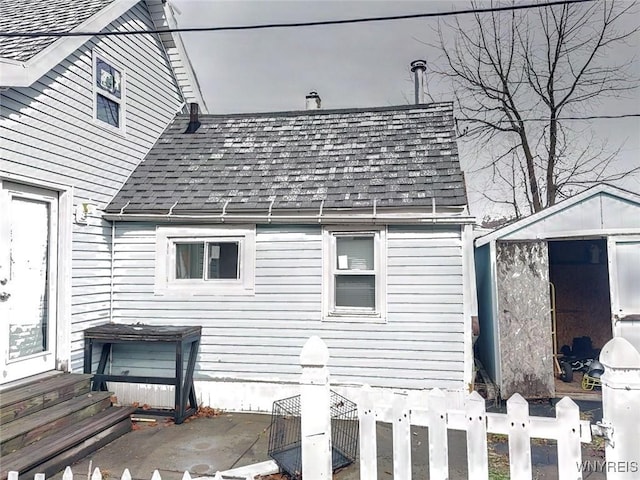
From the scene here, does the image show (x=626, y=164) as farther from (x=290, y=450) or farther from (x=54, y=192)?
(x=54, y=192)

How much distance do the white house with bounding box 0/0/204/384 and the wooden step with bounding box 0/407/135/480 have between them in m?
1.02

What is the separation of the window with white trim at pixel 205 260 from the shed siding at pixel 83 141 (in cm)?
87

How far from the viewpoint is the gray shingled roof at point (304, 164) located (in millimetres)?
6145

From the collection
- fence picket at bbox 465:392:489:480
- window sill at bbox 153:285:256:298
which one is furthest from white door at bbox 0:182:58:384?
fence picket at bbox 465:392:489:480

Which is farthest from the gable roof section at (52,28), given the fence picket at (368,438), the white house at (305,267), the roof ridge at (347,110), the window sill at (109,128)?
the fence picket at (368,438)

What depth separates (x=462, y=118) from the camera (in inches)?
637

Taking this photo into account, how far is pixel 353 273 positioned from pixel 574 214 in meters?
3.16

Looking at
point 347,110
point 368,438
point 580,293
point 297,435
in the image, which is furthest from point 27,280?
point 580,293

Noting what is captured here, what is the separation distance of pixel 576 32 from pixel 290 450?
15905 mm

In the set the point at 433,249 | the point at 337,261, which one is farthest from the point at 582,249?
the point at 337,261

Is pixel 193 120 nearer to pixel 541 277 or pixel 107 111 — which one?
pixel 107 111

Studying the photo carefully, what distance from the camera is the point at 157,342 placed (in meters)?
5.64

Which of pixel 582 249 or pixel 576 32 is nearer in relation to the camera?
pixel 582 249

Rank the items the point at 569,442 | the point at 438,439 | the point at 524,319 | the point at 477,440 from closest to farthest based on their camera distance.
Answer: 1. the point at 569,442
2. the point at 477,440
3. the point at 438,439
4. the point at 524,319
